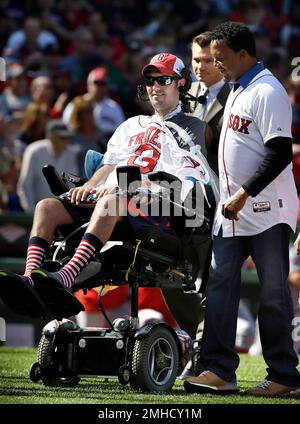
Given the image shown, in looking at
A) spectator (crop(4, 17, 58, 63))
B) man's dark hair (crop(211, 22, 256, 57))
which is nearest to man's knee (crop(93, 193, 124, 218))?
man's dark hair (crop(211, 22, 256, 57))

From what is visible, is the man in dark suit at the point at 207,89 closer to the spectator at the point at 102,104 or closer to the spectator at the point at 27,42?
the spectator at the point at 102,104

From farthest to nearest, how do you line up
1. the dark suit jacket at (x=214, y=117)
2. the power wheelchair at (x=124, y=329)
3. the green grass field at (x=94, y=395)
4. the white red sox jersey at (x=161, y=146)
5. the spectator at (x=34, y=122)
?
1. the spectator at (x=34, y=122)
2. the dark suit jacket at (x=214, y=117)
3. the white red sox jersey at (x=161, y=146)
4. the power wheelchair at (x=124, y=329)
5. the green grass field at (x=94, y=395)

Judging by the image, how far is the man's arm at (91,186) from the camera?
24.6ft

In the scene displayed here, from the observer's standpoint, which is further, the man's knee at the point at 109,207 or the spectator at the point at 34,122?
the spectator at the point at 34,122

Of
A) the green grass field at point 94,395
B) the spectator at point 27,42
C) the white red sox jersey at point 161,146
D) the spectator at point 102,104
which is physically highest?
the spectator at point 27,42

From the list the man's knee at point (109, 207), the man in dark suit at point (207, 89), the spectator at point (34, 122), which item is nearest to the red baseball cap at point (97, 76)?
the spectator at point (34, 122)

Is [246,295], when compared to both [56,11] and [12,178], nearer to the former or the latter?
[12,178]

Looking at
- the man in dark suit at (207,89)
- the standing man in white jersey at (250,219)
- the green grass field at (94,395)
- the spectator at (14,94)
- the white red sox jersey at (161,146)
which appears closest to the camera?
the green grass field at (94,395)

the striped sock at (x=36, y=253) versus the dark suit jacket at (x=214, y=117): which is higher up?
the dark suit jacket at (x=214, y=117)

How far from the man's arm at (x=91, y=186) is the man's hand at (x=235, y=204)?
935 millimetres

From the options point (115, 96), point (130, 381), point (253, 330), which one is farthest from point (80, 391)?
point (115, 96)

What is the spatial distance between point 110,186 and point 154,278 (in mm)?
667

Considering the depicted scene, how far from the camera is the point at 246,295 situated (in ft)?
39.2

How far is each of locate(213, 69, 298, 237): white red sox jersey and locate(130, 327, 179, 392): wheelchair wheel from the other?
0.79 metres
